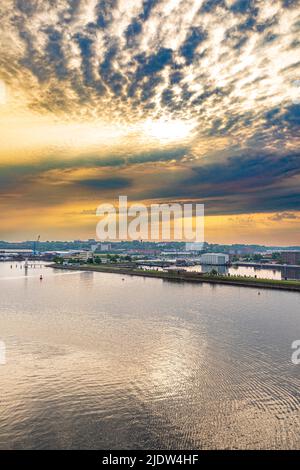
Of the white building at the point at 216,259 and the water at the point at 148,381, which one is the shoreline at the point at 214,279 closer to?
the water at the point at 148,381

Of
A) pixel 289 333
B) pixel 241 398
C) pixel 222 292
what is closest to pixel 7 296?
pixel 222 292

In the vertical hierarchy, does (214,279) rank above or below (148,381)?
above

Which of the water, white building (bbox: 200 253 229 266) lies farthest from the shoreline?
white building (bbox: 200 253 229 266)

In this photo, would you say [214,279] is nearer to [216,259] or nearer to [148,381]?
[148,381]

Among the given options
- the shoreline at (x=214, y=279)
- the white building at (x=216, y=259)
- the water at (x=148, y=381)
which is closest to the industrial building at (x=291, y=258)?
the white building at (x=216, y=259)

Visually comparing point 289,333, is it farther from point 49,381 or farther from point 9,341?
point 9,341

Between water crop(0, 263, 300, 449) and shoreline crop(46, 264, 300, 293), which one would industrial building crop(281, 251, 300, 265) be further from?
water crop(0, 263, 300, 449)

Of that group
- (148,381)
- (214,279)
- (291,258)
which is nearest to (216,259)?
(291,258)

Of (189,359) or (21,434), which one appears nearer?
(21,434)

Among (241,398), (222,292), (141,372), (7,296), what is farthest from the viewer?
(222,292)
